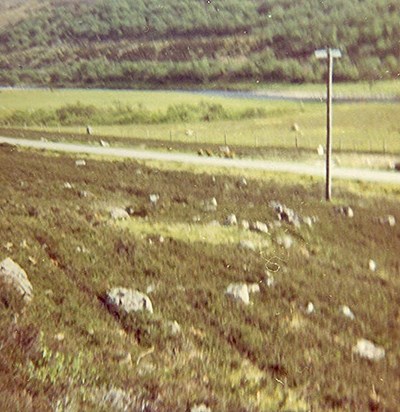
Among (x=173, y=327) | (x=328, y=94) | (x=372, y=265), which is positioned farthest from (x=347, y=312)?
(x=328, y=94)

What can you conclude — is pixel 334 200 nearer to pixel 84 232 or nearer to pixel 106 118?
pixel 84 232

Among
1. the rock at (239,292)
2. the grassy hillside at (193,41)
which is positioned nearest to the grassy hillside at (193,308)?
the rock at (239,292)

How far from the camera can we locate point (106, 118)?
57750 mm

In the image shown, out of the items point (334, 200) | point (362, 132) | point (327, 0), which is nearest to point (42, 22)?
point (327, 0)

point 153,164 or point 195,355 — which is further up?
Result: point 195,355

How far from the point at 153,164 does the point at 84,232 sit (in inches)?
598

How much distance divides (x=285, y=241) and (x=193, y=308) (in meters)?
6.34

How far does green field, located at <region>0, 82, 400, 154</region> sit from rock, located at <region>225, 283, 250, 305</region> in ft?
80.7

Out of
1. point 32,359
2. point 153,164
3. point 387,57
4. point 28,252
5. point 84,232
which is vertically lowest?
point 387,57

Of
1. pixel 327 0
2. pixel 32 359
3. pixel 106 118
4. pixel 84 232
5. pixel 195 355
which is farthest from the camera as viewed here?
pixel 327 0

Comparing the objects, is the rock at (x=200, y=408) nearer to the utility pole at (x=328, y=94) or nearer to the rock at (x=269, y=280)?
the rock at (x=269, y=280)

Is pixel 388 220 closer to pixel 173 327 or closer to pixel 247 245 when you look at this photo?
pixel 247 245

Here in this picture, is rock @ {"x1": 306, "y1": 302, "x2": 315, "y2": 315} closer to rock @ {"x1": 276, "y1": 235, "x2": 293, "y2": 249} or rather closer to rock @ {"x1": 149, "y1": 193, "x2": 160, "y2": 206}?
rock @ {"x1": 276, "y1": 235, "x2": 293, "y2": 249}

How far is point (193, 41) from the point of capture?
342 ft
